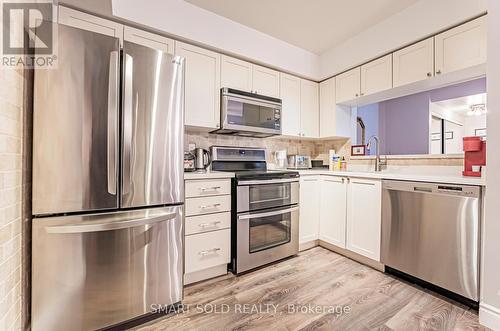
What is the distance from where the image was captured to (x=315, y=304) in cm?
162

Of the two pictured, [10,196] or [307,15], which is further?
[307,15]

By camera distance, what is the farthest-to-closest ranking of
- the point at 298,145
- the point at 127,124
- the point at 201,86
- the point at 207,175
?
the point at 298,145 < the point at 201,86 < the point at 207,175 < the point at 127,124

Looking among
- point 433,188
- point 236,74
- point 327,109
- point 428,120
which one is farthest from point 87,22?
point 428,120

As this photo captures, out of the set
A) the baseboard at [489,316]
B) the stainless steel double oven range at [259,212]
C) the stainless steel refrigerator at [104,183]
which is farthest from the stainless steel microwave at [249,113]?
the baseboard at [489,316]

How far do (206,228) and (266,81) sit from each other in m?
1.87

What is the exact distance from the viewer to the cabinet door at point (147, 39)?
73.2 inches

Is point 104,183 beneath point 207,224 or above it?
above

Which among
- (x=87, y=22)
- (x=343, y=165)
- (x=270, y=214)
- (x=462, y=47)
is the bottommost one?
(x=270, y=214)

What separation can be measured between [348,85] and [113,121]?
105 inches

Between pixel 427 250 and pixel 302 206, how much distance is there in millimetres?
1173

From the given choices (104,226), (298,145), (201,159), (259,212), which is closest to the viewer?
(104,226)

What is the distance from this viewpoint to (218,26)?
2246mm

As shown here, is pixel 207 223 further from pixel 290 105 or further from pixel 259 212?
pixel 290 105

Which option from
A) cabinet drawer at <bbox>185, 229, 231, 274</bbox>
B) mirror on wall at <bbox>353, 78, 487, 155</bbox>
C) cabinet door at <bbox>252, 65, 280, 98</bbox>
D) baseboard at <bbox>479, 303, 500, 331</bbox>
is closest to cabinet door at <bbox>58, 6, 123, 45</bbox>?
cabinet door at <bbox>252, 65, 280, 98</bbox>
